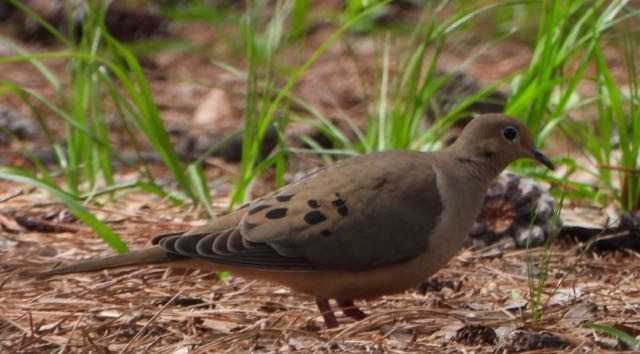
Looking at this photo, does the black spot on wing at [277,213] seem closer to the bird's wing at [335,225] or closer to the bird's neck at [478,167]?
the bird's wing at [335,225]

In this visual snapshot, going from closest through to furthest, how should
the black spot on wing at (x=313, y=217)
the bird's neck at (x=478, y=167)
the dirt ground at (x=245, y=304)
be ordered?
the dirt ground at (x=245, y=304) → the black spot on wing at (x=313, y=217) → the bird's neck at (x=478, y=167)

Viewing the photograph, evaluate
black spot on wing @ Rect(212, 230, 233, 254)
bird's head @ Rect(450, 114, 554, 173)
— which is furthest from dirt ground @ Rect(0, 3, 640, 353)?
bird's head @ Rect(450, 114, 554, 173)

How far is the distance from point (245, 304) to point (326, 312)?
1.24ft

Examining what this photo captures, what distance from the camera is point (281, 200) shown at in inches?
167

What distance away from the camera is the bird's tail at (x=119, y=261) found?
389cm

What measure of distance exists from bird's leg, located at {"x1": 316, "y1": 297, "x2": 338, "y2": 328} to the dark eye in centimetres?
97

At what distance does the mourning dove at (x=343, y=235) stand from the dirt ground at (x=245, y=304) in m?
0.12

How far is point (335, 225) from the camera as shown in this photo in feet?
13.8

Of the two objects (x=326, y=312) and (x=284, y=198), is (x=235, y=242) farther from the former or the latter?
(x=326, y=312)

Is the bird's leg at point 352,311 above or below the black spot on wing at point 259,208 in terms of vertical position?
below

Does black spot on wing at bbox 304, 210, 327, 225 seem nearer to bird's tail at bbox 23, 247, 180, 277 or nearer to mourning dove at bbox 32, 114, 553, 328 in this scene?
mourning dove at bbox 32, 114, 553, 328

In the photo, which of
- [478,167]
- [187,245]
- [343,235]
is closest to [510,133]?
[478,167]

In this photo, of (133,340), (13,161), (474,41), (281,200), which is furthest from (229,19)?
(133,340)

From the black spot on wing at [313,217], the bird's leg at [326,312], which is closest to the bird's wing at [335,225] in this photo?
the black spot on wing at [313,217]
